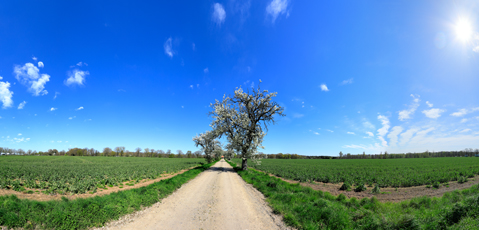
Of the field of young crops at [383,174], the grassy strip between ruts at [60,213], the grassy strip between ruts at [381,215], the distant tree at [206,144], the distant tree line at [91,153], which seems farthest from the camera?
the distant tree line at [91,153]

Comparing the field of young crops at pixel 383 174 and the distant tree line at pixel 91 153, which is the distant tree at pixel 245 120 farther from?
the distant tree line at pixel 91 153

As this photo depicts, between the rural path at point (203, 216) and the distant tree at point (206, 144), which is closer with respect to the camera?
the rural path at point (203, 216)

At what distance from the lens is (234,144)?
2838cm

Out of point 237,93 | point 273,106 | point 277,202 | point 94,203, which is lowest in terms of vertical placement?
point 277,202

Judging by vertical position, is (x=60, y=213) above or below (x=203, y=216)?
above

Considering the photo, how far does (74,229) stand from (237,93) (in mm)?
24478

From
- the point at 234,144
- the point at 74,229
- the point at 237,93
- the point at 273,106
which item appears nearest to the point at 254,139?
the point at 234,144

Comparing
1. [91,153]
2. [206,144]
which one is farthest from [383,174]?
[91,153]

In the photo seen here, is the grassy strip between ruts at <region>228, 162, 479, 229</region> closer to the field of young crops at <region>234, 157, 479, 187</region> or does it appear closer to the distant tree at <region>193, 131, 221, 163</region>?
the field of young crops at <region>234, 157, 479, 187</region>

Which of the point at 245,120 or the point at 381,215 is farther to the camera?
the point at 245,120

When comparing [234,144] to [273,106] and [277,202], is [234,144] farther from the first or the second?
[277,202]

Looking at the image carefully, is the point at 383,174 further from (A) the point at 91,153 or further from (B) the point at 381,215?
(A) the point at 91,153

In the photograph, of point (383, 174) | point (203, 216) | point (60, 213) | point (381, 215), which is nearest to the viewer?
point (60, 213)

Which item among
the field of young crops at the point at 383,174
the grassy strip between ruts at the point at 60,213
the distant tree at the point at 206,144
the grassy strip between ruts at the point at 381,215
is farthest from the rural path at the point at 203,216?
the distant tree at the point at 206,144
